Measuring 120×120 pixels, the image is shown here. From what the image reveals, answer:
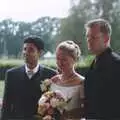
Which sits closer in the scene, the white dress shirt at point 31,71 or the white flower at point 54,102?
the white flower at point 54,102

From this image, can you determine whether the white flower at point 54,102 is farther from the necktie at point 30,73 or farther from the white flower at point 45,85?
the necktie at point 30,73

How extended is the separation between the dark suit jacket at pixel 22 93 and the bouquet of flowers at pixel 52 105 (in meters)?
0.39

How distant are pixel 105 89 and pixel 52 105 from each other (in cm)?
39

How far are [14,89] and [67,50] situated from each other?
2.08ft

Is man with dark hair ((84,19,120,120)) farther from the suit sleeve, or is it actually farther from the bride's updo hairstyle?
the suit sleeve

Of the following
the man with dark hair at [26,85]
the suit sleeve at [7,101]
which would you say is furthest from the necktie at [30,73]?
the suit sleeve at [7,101]

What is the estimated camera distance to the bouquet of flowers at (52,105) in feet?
9.78

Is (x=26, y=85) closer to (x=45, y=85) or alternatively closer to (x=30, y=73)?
(x=30, y=73)

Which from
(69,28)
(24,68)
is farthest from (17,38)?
(24,68)

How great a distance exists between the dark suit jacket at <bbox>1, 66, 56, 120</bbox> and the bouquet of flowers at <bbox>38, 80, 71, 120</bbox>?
15.5 inches

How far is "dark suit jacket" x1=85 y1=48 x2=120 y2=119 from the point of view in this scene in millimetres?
Answer: 2859

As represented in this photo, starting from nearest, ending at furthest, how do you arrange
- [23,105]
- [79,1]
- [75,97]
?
[75,97], [23,105], [79,1]

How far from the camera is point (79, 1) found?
150 ft

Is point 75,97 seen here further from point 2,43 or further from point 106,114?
point 2,43
